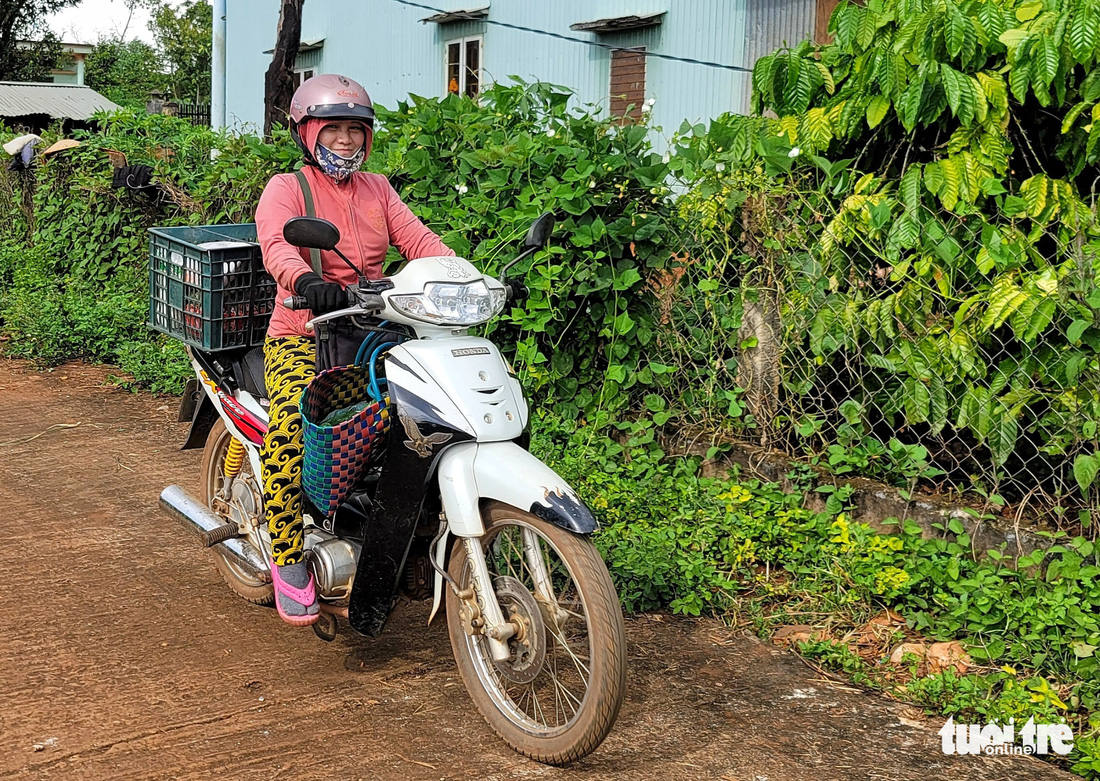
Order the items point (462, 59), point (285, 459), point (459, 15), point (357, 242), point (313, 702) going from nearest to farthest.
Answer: point (313, 702) < point (285, 459) < point (357, 242) < point (459, 15) < point (462, 59)

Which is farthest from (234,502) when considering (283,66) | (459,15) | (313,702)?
(459,15)

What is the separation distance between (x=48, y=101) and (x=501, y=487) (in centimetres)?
3425

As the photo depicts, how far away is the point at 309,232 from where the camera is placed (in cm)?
327

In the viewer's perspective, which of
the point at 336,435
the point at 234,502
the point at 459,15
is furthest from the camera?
the point at 459,15

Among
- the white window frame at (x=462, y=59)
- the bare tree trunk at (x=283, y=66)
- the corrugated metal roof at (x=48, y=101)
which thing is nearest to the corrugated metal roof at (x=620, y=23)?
the white window frame at (x=462, y=59)

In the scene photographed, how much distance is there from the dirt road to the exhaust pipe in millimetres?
247

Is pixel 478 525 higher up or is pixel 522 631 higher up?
pixel 478 525

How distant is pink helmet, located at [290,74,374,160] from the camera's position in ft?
12.6

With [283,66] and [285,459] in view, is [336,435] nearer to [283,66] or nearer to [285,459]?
[285,459]

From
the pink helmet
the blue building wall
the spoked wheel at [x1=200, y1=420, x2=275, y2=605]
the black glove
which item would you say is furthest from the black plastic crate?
the blue building wall

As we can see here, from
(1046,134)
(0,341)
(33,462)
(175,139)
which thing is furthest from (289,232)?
(0,341)

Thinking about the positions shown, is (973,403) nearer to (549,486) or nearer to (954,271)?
(954,271)

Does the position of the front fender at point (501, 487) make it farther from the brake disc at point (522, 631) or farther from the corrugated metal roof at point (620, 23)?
the corrugated metal roof at point (620, 23)

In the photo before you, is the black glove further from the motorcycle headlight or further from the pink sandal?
the pink sandal
